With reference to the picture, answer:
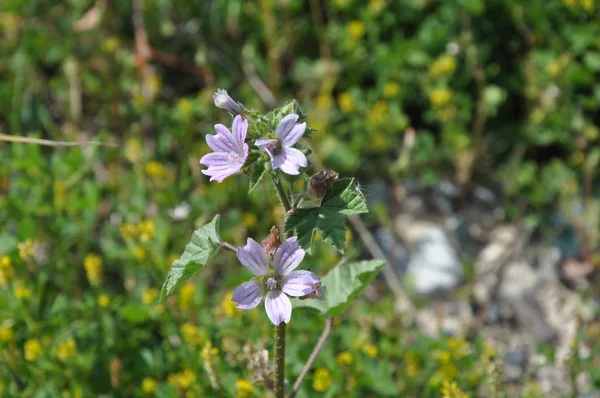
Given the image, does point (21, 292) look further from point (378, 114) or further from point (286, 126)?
point (378, 114)

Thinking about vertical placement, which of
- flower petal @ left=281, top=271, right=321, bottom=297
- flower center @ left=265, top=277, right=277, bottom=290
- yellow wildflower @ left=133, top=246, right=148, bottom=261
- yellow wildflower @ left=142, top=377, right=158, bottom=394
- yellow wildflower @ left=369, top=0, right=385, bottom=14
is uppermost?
yellow wildflower @ left=369, top=0, right=385, bottom=14

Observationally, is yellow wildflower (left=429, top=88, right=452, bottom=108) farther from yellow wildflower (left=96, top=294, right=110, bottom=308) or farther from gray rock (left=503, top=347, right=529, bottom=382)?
yellow wildflower (left=96, top=294, right=110, bottom=308)

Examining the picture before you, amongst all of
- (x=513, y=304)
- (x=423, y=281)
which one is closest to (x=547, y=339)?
(x=513, y=304)

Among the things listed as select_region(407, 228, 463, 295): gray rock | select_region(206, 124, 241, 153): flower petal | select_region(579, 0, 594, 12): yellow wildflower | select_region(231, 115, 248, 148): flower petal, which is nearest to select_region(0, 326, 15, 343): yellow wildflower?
select_region(206, 124, 241, 153): flower petal

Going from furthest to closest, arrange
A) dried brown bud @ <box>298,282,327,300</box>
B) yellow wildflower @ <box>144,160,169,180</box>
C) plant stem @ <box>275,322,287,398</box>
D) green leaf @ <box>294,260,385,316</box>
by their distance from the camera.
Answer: yellow wildflower @ <box>144,160,169,180</box> < green leaf @ <box>294,260,385,316</box> < plant stem @ <box>275,322,287,398</box> < dried brown bud @ <box>298,282,327,300</box>

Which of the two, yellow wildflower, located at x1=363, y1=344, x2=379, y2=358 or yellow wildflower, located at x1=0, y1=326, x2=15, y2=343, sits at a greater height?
yellow wildflower, located at x1=0, y1=326, x2=15, y2=343

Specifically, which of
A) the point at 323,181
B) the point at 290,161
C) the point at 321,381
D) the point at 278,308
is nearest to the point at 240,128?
the point at 290,161

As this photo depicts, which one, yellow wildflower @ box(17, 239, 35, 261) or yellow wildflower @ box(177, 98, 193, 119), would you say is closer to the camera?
yellow wildflower @ box(17, 239, 35, 261)
